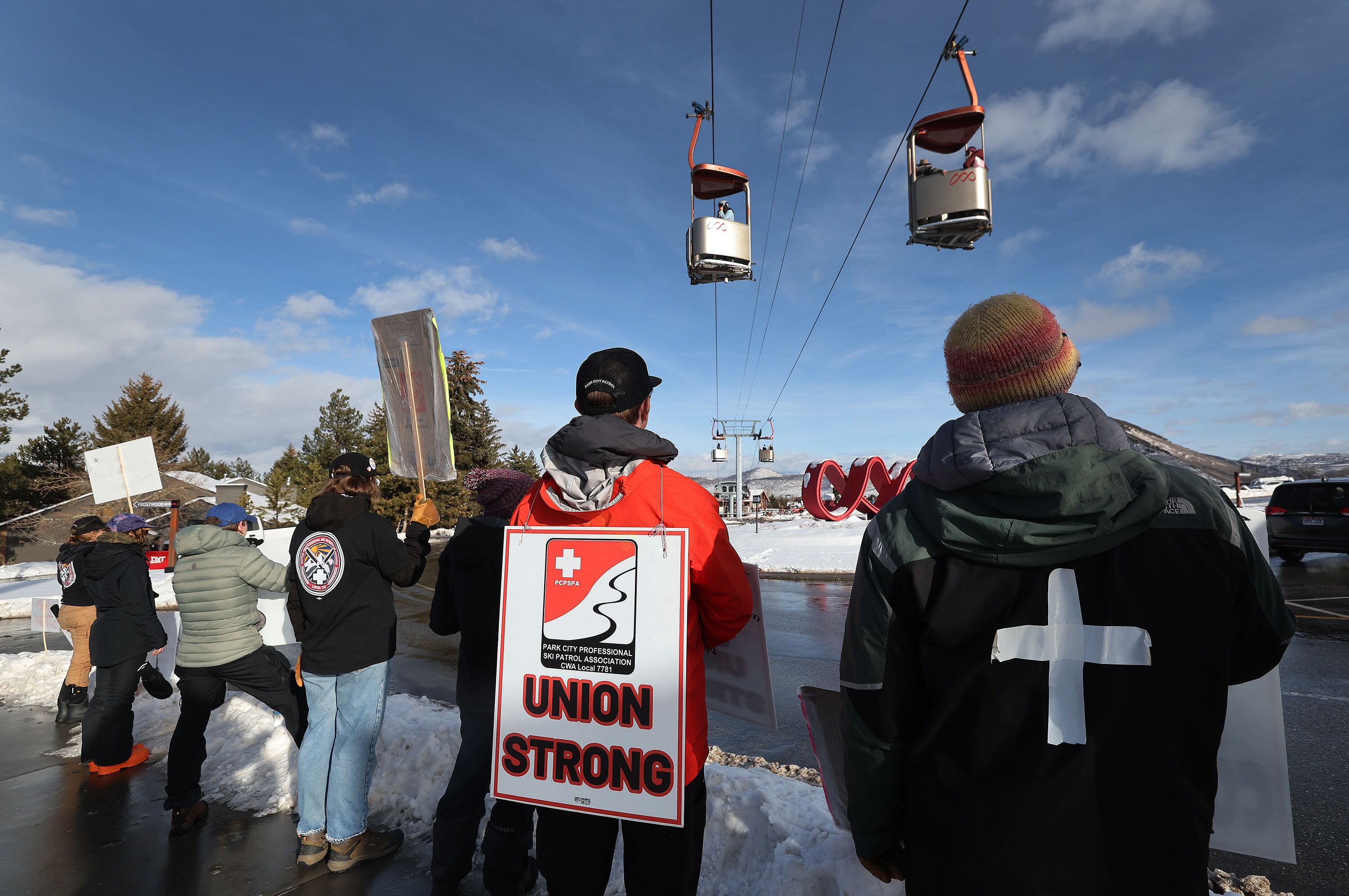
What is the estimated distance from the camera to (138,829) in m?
3.90

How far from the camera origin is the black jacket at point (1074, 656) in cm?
131

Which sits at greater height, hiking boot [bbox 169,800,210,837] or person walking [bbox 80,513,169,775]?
person walking [bbox 80,513,169,775]

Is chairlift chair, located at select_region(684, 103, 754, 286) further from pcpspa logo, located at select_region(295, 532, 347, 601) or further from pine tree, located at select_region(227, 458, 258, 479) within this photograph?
pine tree, located at select_region(227, 458, 258, 479)

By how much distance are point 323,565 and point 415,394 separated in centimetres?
115

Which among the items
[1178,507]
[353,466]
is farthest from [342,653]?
[1178,507]

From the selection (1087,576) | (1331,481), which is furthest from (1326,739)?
(1331,481)

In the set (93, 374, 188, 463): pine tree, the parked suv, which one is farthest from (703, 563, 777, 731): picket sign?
(93, 374, 188, 463): pine tree

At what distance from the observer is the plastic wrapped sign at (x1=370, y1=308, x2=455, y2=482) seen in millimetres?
3840

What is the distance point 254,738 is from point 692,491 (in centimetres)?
459

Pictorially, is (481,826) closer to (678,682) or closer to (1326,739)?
(678,682)

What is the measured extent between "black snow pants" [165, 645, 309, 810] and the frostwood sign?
2294mm

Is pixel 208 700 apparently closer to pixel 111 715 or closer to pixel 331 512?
pixel 111 715

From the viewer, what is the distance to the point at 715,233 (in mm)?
10852

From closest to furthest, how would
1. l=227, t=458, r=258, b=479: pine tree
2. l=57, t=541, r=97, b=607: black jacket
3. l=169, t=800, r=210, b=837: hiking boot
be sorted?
l=169, t=800, r=210, b=837: hiking boot → l=57, t=541, r=97, b=607: black jacket → l=227, t=458, r=258, b=479: pine tree
